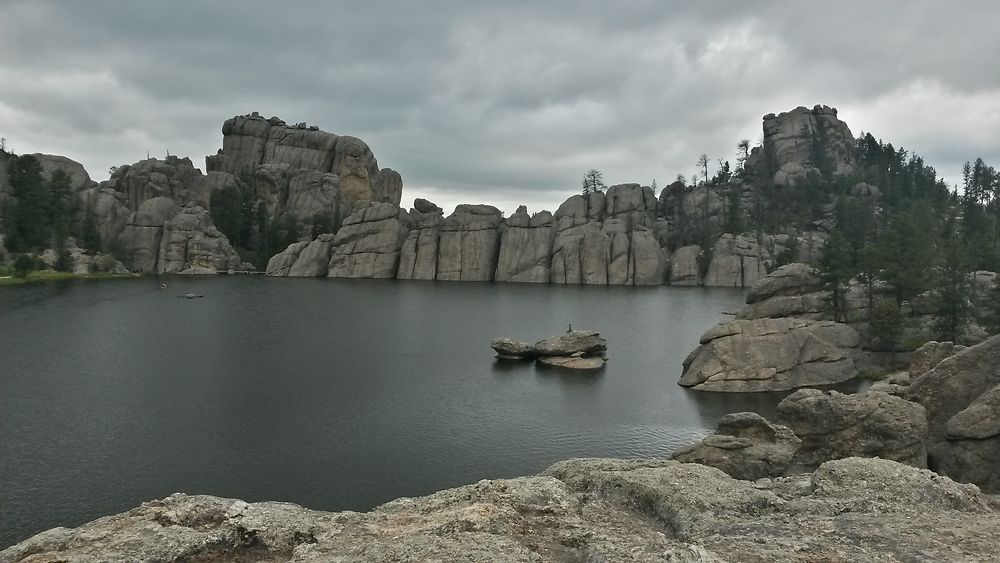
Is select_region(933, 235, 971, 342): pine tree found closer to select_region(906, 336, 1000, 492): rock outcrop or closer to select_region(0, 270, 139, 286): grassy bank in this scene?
select_region(906, 336, 1000, 492): rock outcrop

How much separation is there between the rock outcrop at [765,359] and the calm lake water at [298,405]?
238cm

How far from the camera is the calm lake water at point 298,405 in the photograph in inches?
1216

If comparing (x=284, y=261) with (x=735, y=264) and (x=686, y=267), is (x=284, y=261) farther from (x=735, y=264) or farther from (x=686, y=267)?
(x=735, y=264)

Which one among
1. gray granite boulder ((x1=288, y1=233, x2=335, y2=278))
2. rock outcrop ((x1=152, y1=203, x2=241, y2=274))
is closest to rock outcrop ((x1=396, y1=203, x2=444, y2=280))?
gray granite boulder ((x1=288, y1=233, x2=335, y2=278))

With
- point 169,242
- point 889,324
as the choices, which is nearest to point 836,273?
point 889,324

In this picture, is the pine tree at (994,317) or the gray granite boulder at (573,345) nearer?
the pine tree at (994,317)

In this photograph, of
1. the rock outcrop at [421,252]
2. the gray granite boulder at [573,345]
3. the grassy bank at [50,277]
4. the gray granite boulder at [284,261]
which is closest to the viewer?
the gray granite boulder at [573,345]

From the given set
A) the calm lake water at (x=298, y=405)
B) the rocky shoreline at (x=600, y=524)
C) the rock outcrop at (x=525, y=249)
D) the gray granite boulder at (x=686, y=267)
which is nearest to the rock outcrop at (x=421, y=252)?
the rock outcrop at (x=525, y=249)

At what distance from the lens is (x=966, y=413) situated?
2266cm

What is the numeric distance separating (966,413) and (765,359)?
101 ft

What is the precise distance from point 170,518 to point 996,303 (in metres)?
68.4

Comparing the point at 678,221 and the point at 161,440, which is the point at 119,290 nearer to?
the point at 161,440

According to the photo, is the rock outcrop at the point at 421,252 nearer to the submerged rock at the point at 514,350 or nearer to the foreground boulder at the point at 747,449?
the submerged rock at the point at 514,350

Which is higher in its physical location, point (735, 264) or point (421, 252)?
point (421, 252)
